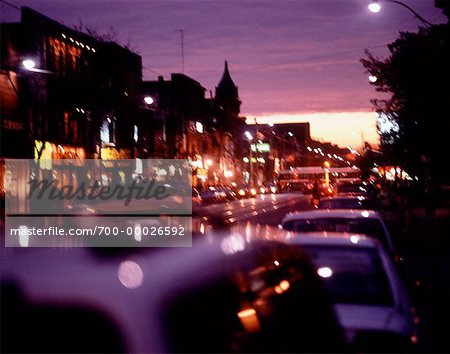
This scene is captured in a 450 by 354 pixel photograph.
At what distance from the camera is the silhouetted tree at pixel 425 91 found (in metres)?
23.8

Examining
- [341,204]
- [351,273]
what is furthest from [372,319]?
[341,204]

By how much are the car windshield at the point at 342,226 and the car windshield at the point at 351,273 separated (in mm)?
2615

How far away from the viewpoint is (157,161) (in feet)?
179

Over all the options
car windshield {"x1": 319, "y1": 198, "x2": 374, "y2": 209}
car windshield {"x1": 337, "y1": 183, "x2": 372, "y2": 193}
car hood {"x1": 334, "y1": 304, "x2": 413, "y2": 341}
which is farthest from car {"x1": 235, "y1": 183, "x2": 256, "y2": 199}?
car hood {"x1": 334, "y1": 304, "x2": 413, "y2": 341}

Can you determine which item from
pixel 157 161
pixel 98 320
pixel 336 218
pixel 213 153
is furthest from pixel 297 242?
Answer: pixel 213 153

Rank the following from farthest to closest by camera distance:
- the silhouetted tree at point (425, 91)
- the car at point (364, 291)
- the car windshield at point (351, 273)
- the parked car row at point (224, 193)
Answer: the parked car row at point (224, 193) → the silhouetted tree at point (425, 91) → the car windshield at point (351, 273) → the car at point (364, 291)

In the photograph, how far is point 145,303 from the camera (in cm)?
352

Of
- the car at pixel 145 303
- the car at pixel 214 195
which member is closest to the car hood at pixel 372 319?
the car at pixel 145 303

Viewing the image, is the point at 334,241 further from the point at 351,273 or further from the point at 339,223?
the point at 339,223

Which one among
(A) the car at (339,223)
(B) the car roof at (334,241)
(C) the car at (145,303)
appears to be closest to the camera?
(C) the car at (145,303)

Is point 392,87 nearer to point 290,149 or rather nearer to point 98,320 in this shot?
point 98,320

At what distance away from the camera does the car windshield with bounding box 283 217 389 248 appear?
33.7ft

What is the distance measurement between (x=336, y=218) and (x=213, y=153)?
83362 millimetres

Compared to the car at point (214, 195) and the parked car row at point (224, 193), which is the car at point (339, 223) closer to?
the parked car row at point (224, 193)
